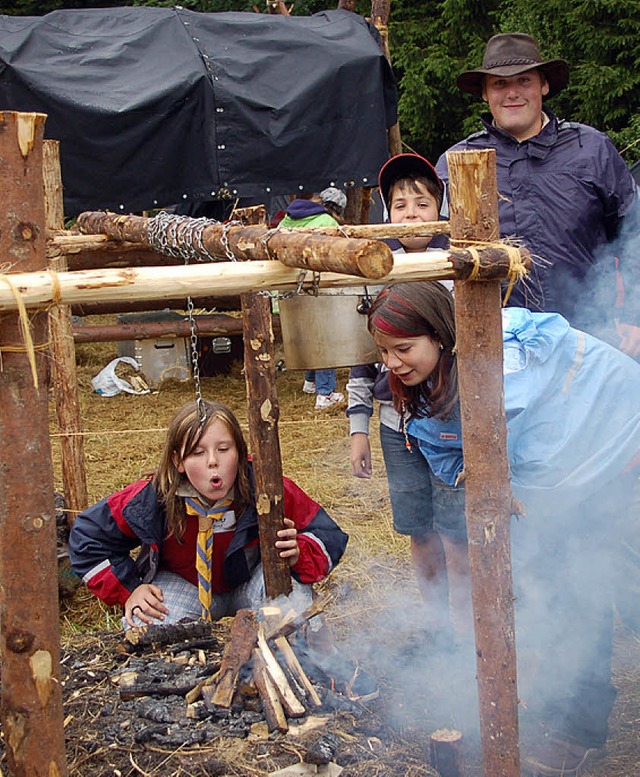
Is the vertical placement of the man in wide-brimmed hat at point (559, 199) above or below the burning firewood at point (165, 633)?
above

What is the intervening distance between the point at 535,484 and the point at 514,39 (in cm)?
189

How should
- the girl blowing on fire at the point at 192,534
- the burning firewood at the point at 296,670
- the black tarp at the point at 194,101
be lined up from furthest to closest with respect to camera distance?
the black tarp at the point at 194,101
the girl blowing on fire at the point at 192,534
the burning firewood at the point at 296,670

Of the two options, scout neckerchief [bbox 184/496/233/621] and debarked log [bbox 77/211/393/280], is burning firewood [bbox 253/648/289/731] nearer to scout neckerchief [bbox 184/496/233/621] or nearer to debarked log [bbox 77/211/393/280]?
scout neckerchief [bbox 184/496/233/621]

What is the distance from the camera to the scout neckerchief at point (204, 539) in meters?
3.43

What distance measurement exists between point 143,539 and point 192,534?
195 millimetres

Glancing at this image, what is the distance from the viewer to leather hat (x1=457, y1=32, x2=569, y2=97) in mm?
3650

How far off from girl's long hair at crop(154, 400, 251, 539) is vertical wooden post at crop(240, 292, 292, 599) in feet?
0.75

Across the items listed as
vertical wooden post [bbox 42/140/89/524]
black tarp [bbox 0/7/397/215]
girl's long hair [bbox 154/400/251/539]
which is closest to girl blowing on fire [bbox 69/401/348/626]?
girl's long hair [bbox 154/400/251/539]

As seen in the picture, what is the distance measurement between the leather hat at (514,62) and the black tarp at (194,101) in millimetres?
3542

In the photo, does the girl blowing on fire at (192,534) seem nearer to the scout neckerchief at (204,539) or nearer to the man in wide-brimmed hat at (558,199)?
the scout neckerchief at (204,539)

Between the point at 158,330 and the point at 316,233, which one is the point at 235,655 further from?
the point at 158,330

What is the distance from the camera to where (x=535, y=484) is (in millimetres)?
2779

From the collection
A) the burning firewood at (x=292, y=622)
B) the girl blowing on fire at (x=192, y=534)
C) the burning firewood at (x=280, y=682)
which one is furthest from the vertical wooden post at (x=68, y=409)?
the burning firewood at (x=280, y=682)

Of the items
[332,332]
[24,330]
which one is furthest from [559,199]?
[24,330]
